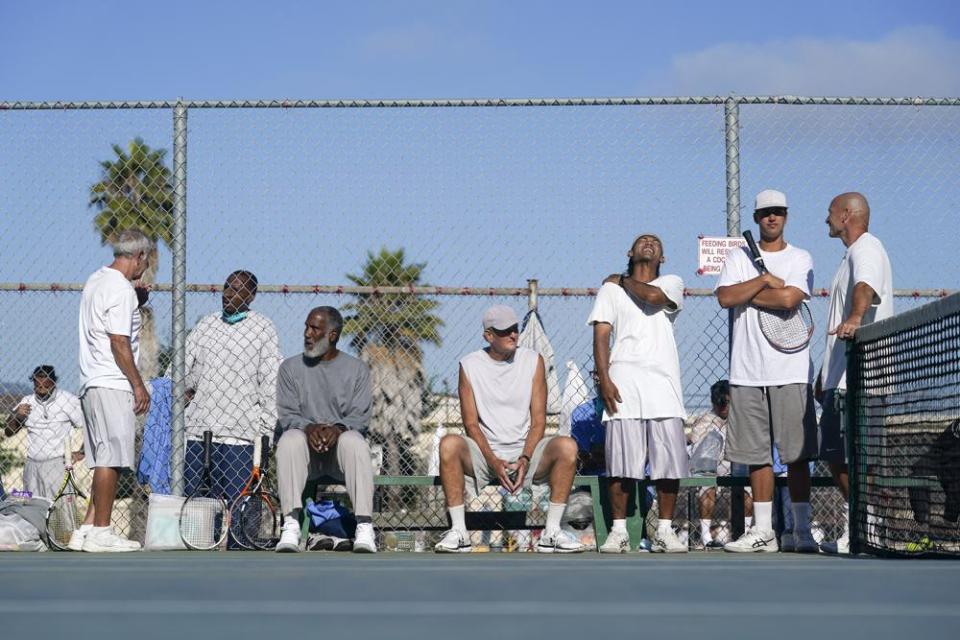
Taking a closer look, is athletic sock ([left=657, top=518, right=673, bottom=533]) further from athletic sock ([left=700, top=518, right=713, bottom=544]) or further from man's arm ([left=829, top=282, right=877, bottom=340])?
athletic sock ([left=700, top=518, right=713, bottom=544])

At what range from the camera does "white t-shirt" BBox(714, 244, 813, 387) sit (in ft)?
23.2

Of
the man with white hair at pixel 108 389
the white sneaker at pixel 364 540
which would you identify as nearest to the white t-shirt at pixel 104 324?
the man with white hair at pixel 108 389

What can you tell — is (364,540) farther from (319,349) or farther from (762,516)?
(762,516)

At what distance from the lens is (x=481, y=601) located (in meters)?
3.08

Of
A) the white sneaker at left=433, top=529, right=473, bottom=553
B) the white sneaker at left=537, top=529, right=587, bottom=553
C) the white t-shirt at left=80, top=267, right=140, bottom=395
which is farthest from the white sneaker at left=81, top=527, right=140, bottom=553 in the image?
the white sneaker at left=537, top=529, right=587, bottom=553

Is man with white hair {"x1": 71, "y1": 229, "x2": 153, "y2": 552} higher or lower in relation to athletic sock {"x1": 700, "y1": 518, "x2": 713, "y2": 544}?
higher

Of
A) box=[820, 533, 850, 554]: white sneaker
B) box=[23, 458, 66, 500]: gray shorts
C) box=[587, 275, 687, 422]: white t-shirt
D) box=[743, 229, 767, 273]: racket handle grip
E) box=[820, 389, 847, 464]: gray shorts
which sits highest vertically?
box=[743, 229, 767, 273]: racket handle grip

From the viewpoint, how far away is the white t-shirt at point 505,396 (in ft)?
24.4

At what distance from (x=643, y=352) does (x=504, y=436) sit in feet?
2.90

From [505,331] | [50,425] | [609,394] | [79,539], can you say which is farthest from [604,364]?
[50,425]

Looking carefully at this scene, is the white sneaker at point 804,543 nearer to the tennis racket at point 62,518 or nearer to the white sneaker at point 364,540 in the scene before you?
the white sneaker at point 364,540

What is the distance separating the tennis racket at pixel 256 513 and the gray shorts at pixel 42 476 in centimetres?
308

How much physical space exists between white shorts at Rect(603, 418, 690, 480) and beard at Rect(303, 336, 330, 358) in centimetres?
165

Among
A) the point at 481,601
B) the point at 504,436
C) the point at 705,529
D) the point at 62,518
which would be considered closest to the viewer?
the point at 481,601
